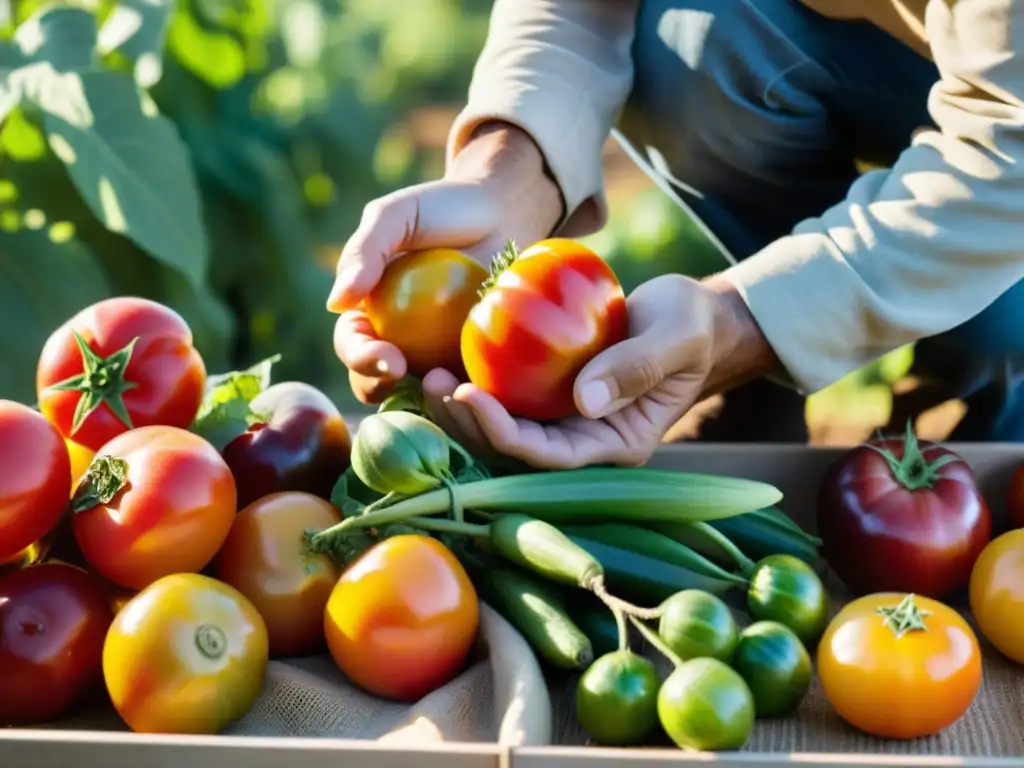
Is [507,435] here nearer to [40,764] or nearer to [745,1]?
[40,764]

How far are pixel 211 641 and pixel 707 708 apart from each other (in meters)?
0.46

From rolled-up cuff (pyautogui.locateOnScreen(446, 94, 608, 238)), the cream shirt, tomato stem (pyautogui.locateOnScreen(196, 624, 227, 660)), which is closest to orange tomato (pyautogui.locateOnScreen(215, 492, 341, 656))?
tomato stem (pyautogui.locateOnScreen(196, 624, 227, 660))

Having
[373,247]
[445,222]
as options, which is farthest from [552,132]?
[373,247]

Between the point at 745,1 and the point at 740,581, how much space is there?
104 cm

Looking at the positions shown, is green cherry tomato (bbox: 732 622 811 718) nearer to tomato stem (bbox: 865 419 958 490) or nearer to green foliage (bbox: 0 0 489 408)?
tomato stem (bbox: 865 419 958 490)

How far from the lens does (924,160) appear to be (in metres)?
1.61

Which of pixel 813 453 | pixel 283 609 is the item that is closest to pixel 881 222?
pixel 813 453

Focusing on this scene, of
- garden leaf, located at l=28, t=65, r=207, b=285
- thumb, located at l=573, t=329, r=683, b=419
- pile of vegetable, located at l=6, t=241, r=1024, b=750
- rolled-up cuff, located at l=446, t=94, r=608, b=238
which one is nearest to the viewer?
pile of vegetable, located at l=6, t=241, r=1024, b=750

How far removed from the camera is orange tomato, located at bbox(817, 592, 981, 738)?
1.18 m

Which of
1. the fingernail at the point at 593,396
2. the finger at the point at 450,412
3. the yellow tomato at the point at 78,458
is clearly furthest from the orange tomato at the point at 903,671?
the yellow tomato at the point at 78,458

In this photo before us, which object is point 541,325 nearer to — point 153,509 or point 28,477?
point 153,509

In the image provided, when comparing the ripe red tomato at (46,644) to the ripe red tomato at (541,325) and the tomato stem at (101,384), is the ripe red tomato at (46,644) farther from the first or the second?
the ripe red tomato at (541,325)

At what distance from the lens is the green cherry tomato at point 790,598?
1312 millimetres

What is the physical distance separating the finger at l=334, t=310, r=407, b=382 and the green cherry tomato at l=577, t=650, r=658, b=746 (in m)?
0.46
